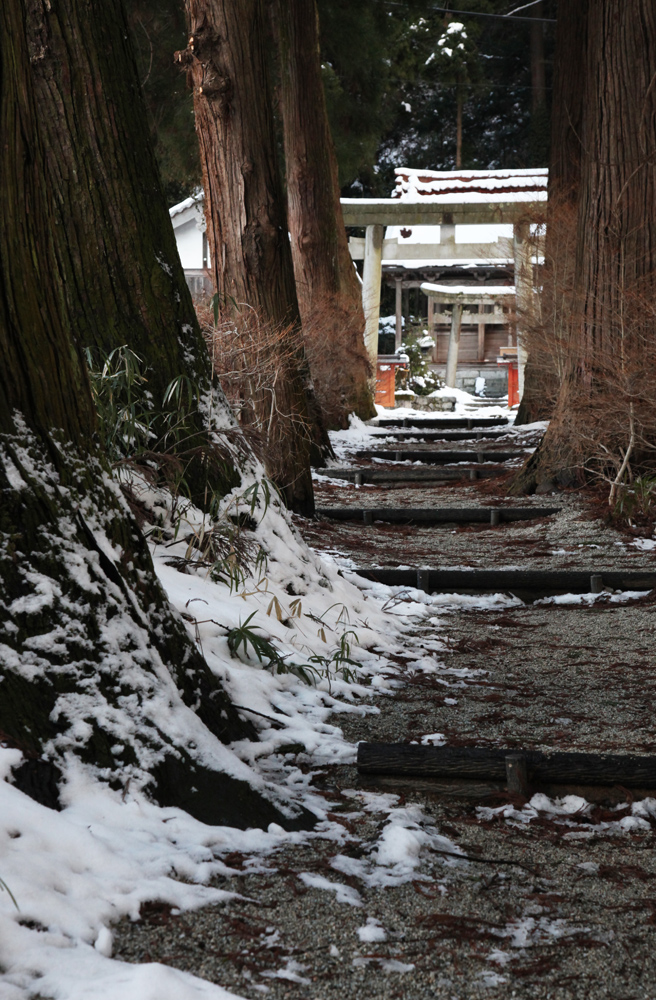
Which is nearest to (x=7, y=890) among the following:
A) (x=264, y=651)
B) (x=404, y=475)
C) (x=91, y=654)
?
(x=91, y=654)

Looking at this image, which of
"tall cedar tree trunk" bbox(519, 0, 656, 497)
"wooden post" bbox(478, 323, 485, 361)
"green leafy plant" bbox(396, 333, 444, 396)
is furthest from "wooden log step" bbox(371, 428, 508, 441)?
"wooden post" bbox(478, 323, 485, 361)

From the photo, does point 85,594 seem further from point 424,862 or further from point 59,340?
point 424,862

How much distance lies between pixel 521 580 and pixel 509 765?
2.77m

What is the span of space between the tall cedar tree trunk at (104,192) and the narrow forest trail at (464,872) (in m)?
1.54

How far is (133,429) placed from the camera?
375cm

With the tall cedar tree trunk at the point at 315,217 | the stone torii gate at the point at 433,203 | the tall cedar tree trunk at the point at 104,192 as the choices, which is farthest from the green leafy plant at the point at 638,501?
the stone torii gate at the point at 433,203

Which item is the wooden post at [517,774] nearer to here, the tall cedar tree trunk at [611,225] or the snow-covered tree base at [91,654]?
the snow-covered tree base at [91,654]

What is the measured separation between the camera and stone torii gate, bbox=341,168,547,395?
19359 millimetres

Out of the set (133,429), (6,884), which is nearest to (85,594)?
(6,884)

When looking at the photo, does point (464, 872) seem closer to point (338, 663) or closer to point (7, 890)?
point (7, 890)

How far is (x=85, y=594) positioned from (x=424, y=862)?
912mm

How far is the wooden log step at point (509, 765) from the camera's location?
2.36 metres

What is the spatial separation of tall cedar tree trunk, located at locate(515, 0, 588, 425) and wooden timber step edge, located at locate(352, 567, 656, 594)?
698 cm

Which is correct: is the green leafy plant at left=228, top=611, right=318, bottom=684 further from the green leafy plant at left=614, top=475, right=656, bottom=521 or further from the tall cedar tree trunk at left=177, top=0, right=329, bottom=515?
the green leafy plant at left=614, top=475, right=656, bottom=521
